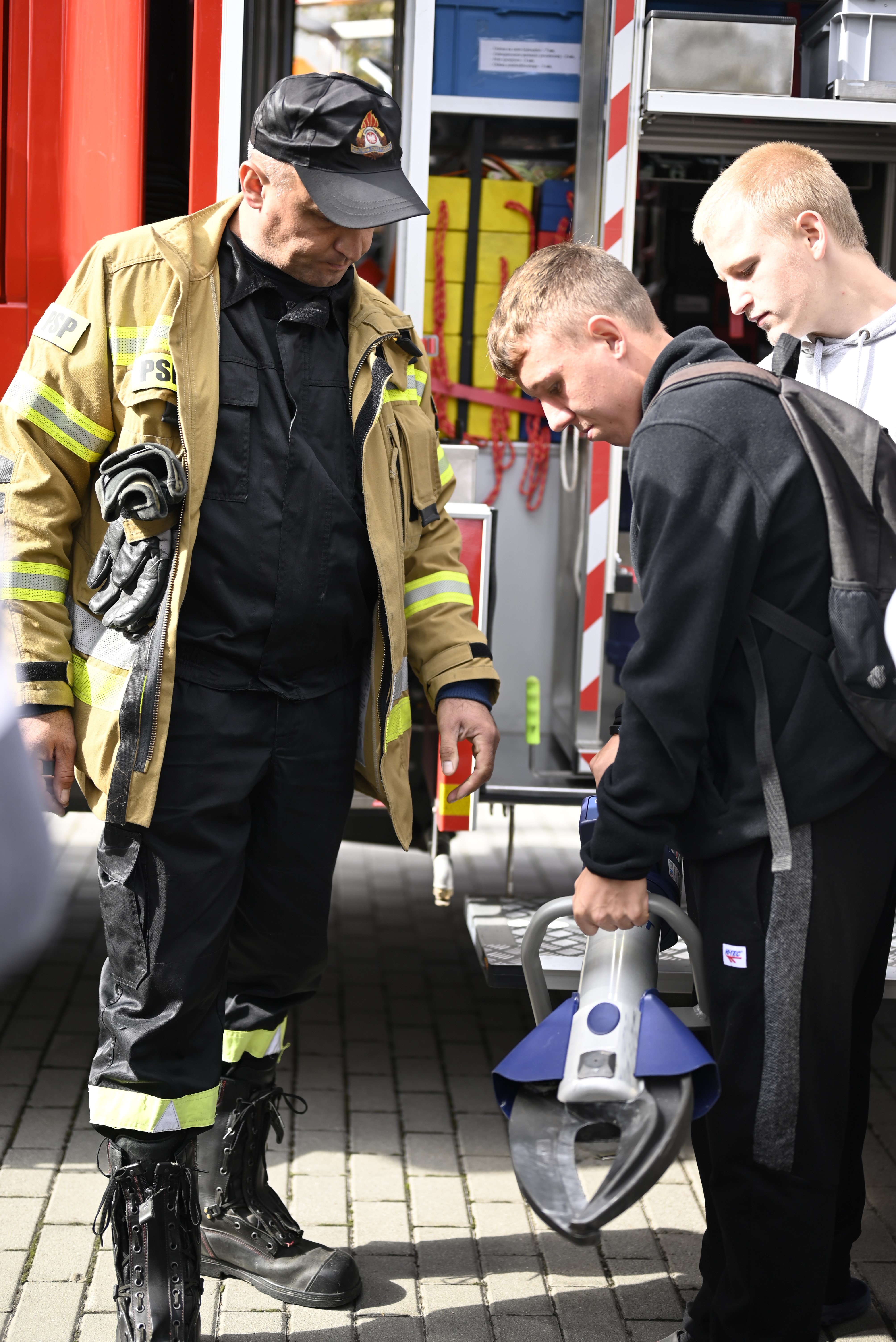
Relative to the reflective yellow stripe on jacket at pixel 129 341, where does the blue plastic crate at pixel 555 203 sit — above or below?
above

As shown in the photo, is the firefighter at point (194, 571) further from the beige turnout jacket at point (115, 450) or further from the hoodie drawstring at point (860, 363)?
the hoodie drawstring at point (860, 363)

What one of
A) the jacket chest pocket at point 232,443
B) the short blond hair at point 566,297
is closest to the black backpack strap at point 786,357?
the short blond hair at point 566,297

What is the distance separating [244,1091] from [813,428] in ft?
5.48

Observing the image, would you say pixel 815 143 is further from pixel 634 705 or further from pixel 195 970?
pixel 195 970

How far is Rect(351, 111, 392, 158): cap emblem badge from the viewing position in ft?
7.67

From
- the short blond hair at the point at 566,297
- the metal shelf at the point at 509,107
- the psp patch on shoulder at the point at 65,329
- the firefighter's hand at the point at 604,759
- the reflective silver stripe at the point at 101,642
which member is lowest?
the firefighter's hand at the point at 604,759

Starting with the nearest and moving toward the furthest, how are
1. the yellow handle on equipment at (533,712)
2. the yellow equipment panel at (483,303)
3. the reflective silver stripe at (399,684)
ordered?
the reflective silver stripe at (399,684), the yellow handle on equipment at (533,712), the yellow equipment panel at (483,303)

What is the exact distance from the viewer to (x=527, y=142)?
158 inches

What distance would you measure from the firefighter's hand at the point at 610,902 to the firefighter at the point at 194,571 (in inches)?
25.9

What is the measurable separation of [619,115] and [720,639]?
2.08 m

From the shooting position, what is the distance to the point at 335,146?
230 cm

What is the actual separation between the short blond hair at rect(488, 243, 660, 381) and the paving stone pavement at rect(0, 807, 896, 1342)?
1.04 m

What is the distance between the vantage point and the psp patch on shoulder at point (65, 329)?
7.51ft

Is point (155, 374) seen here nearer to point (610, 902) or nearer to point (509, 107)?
point (610, 902)
